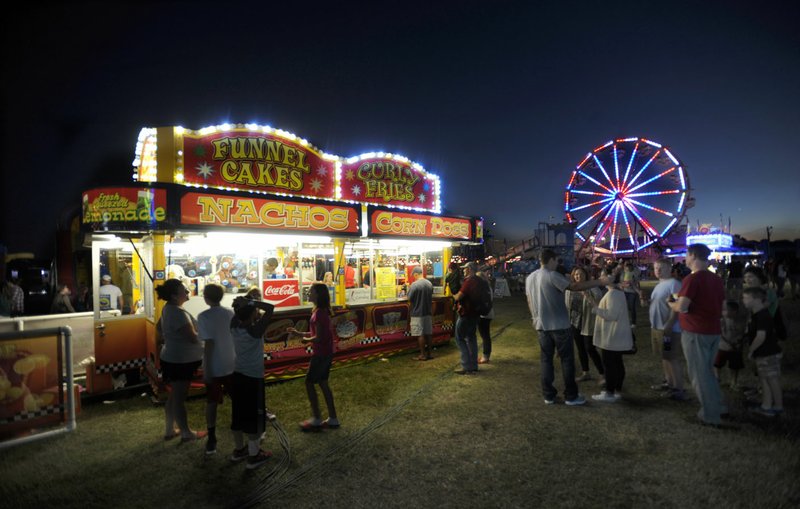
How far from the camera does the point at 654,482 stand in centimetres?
362

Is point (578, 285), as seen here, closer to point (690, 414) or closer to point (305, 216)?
point (690, 414)

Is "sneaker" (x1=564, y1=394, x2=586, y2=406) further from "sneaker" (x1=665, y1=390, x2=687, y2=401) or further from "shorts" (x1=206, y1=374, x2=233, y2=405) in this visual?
"shorts" (x1=206, y1=374, x2=233, y2=405)

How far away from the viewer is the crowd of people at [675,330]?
4.64 metres

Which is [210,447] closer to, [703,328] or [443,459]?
[443,459]

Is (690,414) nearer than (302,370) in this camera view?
Yes

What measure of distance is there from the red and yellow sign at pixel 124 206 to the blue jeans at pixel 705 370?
270 inches

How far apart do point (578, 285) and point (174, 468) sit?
16.1ft

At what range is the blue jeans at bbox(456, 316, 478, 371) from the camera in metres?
7.37

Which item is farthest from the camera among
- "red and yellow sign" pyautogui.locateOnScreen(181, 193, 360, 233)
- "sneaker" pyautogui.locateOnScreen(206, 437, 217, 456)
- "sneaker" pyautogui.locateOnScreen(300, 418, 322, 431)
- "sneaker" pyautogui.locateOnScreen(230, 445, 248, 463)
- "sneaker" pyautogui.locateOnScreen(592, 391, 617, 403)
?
"red and yellow sign" pyautogui.locateOnScreen(181, 193, 360, 233)

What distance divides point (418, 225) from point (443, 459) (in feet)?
20.0

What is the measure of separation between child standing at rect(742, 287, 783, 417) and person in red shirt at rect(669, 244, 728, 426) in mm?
677

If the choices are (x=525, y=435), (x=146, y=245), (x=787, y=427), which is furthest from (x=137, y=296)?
(x=787, y=427)

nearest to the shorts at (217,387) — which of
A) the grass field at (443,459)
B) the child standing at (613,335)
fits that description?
the grass field at (443,459)

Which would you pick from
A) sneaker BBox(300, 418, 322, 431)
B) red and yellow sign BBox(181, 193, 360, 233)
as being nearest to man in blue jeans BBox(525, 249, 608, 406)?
sneaker BBox(300, 418, 322, 431)
